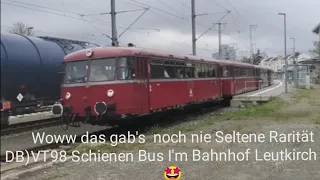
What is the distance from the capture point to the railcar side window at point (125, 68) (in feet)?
32.7

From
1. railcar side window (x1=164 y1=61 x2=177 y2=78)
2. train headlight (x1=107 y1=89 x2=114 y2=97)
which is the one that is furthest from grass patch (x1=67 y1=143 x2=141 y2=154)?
railcar side window (x1=164 y1=61 x2=177 y2=78)

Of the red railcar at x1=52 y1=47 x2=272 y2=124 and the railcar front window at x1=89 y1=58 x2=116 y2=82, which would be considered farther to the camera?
the railcar front window at x1=89 y1=58 x2=116 y2=82

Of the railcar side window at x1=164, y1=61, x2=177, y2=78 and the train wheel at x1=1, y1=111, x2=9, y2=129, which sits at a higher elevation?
the railcar side window at x1=164, y1=61, x2=177, y2=78

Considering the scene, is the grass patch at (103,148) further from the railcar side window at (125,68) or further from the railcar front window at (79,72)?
the railcar side window at (125,68)

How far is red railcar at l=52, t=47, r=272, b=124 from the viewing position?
8.94m

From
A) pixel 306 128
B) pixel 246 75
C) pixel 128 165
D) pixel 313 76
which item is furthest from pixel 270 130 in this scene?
pixel 313 76

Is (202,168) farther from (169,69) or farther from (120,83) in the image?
(169,69)

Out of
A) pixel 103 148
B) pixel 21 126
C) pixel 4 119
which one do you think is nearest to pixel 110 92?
pixel 103 148

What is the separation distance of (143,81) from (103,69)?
121 cm

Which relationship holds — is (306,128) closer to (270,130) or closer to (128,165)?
(270,130)

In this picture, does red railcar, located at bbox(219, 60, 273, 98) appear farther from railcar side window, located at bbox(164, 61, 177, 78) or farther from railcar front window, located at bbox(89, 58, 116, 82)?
railcar front window, located at bbox(89, 58, 116, 82)

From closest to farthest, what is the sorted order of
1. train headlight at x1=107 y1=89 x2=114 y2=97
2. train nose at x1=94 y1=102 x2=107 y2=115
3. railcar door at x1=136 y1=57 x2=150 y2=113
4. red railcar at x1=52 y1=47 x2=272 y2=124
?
1. train nose at x1=94 y1=102 x2=107 y2=115
2. red railcar at x1=52 y1=47 x2=272 y2=124
3. train headlight at x1=107 y1=89 x2=114 y2=97
4. railcar door at x1=136 y1=57 x2=150 y2=113

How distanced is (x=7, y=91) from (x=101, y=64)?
340 inches

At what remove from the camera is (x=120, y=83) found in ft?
32.3
